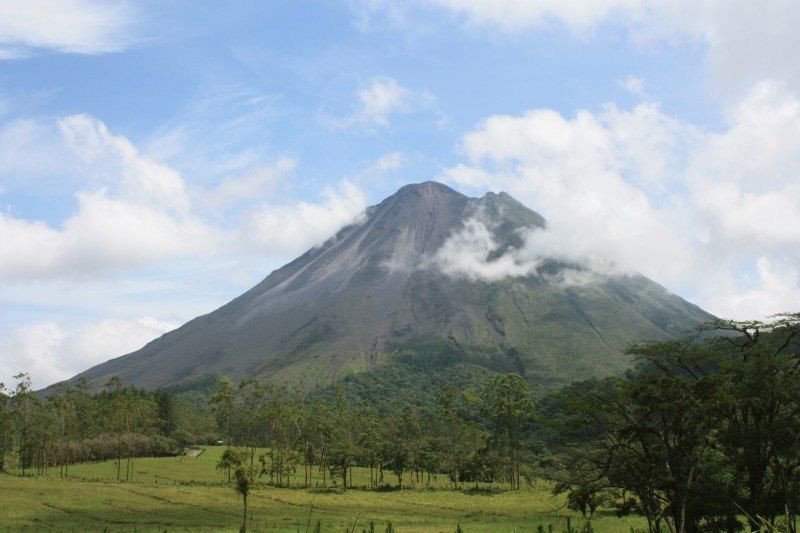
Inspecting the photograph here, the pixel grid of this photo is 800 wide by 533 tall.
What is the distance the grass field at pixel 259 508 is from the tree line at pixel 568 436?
335cm

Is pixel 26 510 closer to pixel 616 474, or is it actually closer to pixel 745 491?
pixel 616 474

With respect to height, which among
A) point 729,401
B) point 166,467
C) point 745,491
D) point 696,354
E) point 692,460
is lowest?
point 166,467

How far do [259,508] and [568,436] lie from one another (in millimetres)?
31537

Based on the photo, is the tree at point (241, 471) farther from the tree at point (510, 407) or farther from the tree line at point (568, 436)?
the tree at point (510, 407)

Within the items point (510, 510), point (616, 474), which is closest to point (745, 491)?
point (616, 474)

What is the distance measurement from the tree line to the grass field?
3347 mm

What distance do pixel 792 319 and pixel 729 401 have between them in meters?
6.50

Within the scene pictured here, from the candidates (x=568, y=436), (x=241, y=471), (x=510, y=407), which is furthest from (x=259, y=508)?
(x=510, y=407)

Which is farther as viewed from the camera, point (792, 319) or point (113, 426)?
point (113, 426)

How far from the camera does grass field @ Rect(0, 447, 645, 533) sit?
1642 inches

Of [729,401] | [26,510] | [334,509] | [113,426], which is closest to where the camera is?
[729,401]

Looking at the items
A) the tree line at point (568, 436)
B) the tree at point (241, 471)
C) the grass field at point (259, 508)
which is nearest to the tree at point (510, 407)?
the tree line at point (568, 436)

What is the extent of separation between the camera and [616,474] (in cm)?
3259

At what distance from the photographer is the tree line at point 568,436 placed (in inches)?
1036
